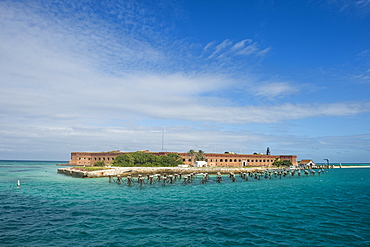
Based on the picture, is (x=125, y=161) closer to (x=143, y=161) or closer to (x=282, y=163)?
(x=143, y=161)

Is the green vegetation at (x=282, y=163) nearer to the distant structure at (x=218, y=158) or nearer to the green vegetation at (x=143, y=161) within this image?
the distant structure at (x=218, y=158)

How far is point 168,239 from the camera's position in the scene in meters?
16.2

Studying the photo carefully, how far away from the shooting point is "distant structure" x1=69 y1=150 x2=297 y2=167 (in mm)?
103488

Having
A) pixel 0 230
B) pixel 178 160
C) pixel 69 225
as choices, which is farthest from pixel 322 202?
pixel 178 160

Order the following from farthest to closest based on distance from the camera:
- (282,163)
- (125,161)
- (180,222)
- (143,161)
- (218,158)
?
(282,163) → (218,158) → (143,161) → (125,161) → (180,222)

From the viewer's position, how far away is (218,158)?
106 meters

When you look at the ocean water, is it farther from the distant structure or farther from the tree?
the distant structure

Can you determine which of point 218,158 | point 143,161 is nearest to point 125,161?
point 143,161

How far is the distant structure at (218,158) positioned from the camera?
340 feet

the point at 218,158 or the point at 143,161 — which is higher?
the point at 218,158

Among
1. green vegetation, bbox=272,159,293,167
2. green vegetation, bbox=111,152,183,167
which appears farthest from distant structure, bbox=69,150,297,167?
green vegetation, bbox=111,152,183,167

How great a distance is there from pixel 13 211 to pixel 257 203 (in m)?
24.2

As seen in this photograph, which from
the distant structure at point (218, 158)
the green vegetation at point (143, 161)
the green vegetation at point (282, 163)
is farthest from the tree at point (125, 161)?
the green vegetation at point (282, 163)

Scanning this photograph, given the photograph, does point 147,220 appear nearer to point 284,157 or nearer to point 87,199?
point 87,199
